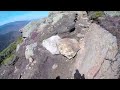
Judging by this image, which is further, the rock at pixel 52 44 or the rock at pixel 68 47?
the rock at pixel 52 44

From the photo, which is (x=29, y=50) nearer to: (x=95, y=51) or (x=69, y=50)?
(x=69, y=50)

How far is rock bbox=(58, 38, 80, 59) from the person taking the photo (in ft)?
35.4

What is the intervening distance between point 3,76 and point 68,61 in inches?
192

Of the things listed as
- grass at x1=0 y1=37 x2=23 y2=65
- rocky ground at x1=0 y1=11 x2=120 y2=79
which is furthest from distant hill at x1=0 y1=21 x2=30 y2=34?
rocky ground at x1=0 y1=11 x2=120 y2=79

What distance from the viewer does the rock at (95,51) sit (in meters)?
8.67

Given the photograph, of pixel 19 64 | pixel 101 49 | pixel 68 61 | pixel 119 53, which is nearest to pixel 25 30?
pixel 19 64

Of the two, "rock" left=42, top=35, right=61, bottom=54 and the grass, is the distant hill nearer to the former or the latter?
the grass

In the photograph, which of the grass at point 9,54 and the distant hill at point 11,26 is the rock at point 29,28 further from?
the distant hill at point 11,26

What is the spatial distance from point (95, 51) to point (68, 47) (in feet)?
7.03

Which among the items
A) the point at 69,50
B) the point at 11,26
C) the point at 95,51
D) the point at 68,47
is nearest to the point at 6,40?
the point at 11,26

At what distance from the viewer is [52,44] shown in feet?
38.7

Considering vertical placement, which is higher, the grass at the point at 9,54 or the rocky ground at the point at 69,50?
the rocky ground at the point at 69,50

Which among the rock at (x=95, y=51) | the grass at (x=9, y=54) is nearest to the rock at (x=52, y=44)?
the rock at (x=95, y=51)
